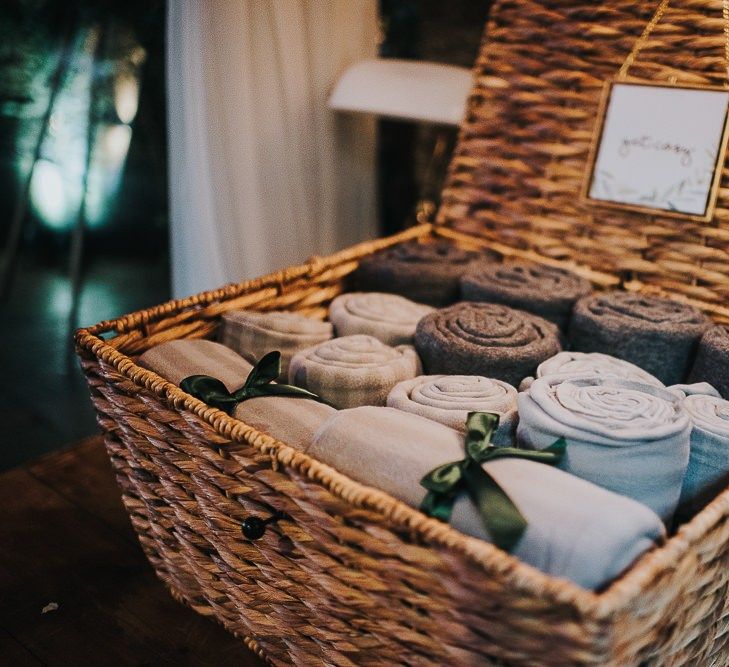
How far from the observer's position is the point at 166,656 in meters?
0.92

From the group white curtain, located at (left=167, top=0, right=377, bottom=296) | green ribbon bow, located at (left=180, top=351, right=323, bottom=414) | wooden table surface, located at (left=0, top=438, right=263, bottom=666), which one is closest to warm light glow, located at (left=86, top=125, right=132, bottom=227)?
white curtain, located at (left=167, top=0, right=377, bottom=296)

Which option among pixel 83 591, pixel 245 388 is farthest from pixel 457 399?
pixel 83 591

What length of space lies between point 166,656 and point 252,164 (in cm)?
103

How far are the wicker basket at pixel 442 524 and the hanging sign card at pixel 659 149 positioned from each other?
35 mm

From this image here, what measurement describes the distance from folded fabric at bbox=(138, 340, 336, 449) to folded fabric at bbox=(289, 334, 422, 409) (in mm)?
68

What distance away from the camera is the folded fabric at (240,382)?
820 millimetres

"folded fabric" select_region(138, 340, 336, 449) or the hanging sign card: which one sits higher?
the hanging sign card

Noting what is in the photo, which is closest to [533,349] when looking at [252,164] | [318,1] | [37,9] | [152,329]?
[152,329]

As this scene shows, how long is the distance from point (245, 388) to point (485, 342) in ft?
1.12

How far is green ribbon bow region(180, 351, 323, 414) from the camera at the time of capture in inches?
33.4

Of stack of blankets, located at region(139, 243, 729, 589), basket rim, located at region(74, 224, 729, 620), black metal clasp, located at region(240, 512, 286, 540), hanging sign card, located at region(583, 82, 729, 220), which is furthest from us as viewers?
hanging sign card, located at region(583, 82, 729, 220)

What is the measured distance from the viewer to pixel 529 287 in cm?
119

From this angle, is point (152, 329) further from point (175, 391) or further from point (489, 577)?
point (489, 577)

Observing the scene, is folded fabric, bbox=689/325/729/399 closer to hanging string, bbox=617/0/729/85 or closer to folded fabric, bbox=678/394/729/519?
folded fabric, bbox=678/394/729/519
